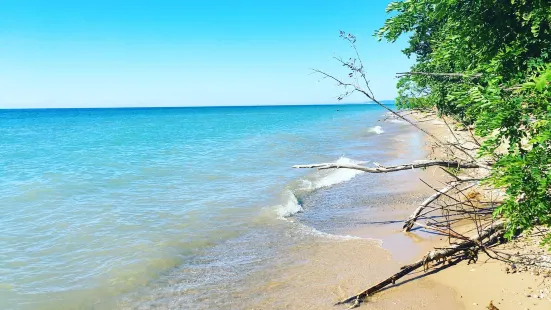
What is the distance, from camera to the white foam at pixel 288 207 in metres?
12.5

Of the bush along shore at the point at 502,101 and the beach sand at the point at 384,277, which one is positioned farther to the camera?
the beach sand at the point at 384,277

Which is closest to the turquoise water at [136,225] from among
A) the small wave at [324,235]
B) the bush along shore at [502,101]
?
the small wave at [324,235]

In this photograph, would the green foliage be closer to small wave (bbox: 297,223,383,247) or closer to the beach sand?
the beach sand

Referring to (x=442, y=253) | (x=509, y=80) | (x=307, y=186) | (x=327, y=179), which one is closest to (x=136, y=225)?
(x=307, y=186)

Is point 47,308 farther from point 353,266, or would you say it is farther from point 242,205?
point 242,205

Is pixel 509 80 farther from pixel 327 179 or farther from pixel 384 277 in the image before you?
pixel 327 179

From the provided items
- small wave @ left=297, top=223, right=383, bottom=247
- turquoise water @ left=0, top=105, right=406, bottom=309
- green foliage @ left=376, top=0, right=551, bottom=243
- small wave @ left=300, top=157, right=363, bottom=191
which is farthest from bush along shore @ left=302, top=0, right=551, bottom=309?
small wave @ left=300, top=157, right=363, bottom=191

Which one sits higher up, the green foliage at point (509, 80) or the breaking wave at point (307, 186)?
the green foliage at point (509, 80)

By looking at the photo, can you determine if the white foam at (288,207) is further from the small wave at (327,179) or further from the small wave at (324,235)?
the small wave at (327,179)

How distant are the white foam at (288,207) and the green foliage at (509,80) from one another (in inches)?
289

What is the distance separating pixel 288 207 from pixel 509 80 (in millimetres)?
8948

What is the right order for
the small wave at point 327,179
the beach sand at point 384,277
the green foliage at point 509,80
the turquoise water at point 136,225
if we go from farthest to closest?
the small wave at point 327,179 < the turquoise water at point 136,225 < the beach sand at point 384,277 < the green foliage at point 509,80

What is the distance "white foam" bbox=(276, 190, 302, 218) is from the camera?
1248 centimetres

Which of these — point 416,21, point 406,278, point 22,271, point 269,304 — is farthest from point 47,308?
point 416,21
